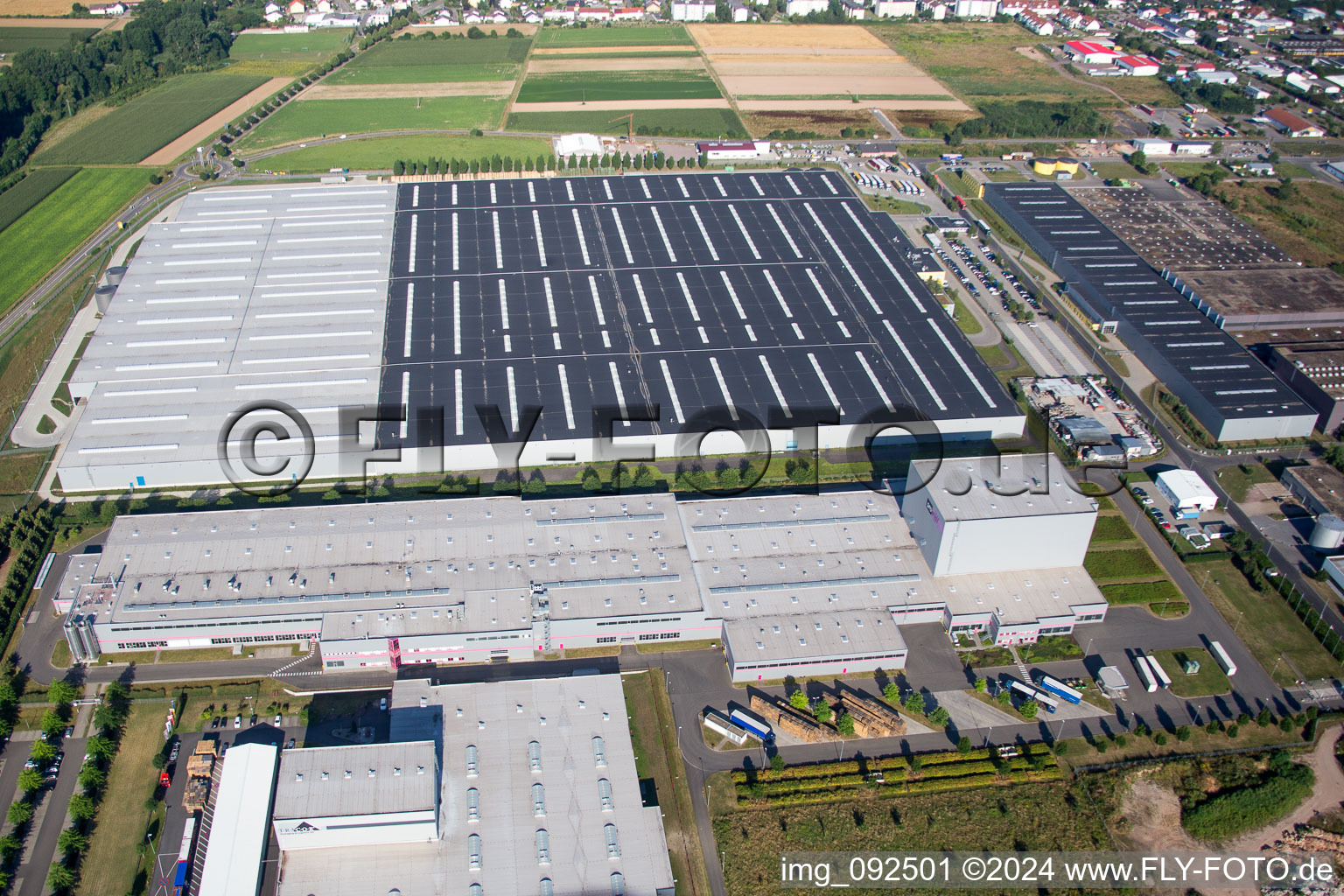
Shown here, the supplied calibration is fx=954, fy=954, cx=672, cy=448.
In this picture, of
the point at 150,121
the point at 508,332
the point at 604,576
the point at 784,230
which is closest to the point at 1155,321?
the point at 784,230

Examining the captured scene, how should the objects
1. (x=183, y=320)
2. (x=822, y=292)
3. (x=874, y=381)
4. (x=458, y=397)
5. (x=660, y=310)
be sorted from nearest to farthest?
(x=458, y=397)
(x=874, y=381)
(x=183, y=320)
(x=660, y=310)
(x=822, y=292)

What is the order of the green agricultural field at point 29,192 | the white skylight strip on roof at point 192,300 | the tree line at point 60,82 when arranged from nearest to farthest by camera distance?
the white skylight strip on roof at point 192,300
the green agricultural field at point 29,192
the tree line at point 60,82

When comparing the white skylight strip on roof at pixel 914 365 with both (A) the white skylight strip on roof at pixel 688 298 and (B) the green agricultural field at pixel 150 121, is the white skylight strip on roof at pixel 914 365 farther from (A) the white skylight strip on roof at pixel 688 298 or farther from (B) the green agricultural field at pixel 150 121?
(B) the green agricultural field at pixel 150 121

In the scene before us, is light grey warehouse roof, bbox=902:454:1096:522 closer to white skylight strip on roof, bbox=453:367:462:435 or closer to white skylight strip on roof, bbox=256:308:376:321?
white skylight strip on roof, bbox=453:367:462:435

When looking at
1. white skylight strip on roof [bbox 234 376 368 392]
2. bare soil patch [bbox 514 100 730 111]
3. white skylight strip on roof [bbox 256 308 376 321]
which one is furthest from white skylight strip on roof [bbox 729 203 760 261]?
bare soil patch [bbox 514 100 730 111]

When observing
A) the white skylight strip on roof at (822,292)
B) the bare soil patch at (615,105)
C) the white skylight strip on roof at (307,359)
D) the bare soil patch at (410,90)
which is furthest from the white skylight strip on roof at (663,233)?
the bare soil patch at (410,90)

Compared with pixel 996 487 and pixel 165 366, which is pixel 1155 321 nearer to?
pixel 996 487

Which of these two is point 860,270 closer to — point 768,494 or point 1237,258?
point 768,494
